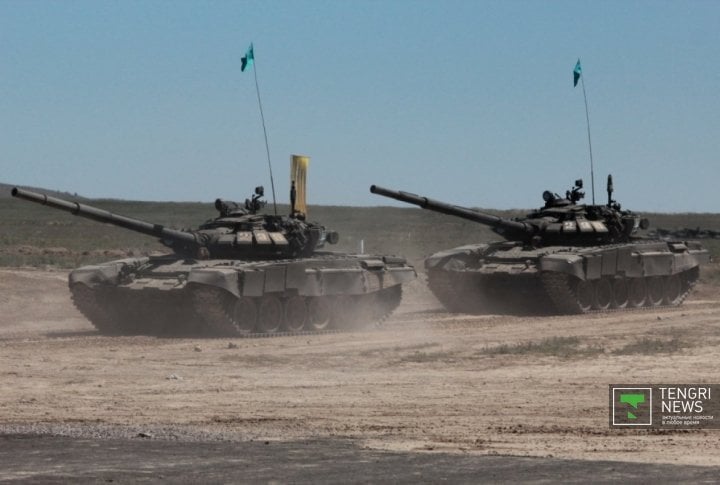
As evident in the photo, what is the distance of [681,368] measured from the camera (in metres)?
21.4

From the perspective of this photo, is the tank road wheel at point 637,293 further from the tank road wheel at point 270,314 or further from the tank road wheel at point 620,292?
the tank road wheel at point 270,314

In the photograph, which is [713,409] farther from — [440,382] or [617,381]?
[440,382]

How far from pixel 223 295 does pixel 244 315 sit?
1.00 meters

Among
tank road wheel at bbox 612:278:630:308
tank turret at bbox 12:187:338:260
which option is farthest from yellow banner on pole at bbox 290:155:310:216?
tank road wheel at bbox 612:278:630:308

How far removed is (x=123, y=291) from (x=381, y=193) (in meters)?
6.53

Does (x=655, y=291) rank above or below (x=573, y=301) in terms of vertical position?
above

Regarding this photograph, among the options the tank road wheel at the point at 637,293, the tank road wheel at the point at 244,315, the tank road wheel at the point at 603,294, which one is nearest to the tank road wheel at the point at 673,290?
the tank road wheel at the point at 637,293

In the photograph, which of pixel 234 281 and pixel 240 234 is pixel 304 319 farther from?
pixel 234 281

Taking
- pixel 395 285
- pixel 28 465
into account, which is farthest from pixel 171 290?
pixel 28 465

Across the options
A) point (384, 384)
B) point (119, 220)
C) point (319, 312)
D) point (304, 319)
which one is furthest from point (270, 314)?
point (384, 384)

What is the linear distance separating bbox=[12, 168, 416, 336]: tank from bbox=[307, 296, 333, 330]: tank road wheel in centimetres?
2

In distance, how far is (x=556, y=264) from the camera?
1312 inches

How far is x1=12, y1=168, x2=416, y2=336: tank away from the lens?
91.2 feet

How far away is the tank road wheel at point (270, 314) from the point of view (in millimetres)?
28781
